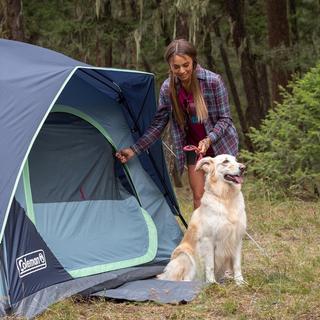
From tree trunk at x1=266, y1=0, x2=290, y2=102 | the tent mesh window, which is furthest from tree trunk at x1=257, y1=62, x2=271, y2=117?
the tent mesh window

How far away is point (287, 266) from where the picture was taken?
5.92 meters

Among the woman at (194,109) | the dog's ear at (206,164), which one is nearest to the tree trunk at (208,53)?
the woman at (194,109)

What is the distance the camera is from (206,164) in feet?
17.9

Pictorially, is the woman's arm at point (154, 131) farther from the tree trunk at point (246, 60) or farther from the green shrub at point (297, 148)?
the tree trunk at point (246, 60)

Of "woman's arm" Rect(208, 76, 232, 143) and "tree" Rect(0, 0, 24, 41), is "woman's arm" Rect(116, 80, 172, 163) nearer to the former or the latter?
"woman's arm" Rect(208, 76, 232, 143)

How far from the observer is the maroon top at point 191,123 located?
5.70m

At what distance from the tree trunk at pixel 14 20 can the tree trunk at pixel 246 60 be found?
5.99 m

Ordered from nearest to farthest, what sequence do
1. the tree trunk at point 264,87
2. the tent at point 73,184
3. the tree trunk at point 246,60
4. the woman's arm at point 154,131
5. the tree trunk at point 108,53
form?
the tent at point 73,184 → the woman's arm at point 154,131 → the tree trunk at point 108,53 → the tree trunk at point 246,60 → the tree trunk at point 264,87

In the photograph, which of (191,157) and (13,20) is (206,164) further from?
(13,20)

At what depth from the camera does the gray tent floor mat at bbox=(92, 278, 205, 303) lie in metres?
5.01

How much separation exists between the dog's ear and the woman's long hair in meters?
0.39

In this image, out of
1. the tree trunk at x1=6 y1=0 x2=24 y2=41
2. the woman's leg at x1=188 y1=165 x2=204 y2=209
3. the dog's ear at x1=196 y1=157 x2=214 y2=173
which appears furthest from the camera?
the tree trunk at x1=6 y1=0 x2=24 y2=41

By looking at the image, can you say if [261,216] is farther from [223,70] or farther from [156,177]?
[223,70]

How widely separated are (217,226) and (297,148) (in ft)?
17.4
